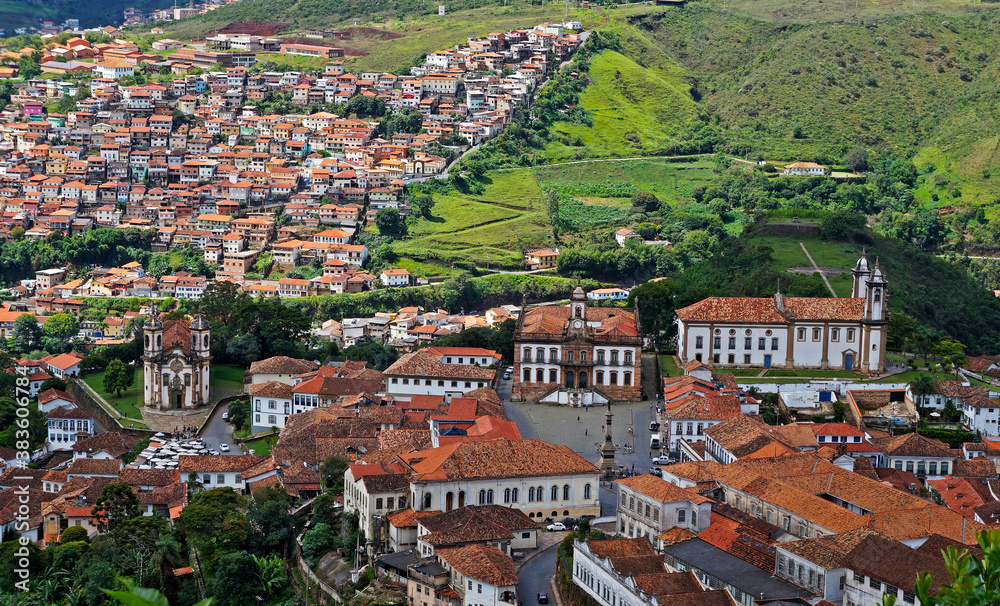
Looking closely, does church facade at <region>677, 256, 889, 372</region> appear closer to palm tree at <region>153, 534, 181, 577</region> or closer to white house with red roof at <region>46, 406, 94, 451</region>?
palm tree at <region>153, 534, 181, 577</region>

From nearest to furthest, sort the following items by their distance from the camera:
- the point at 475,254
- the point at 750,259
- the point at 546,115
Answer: the point at 750,259
the point at 475,254
the point at 546,115

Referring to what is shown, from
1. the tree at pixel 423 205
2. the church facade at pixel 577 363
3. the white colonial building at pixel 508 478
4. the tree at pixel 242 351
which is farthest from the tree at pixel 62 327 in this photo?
the white colonial building at pixel 508 478

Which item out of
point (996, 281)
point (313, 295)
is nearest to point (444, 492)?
point (313, 295)

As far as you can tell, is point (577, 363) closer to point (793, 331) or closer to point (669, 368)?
point (669, 368)

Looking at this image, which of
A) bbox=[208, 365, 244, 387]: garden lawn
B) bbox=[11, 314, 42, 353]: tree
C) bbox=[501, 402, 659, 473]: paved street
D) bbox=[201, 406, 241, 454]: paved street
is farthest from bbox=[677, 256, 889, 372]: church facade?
bbox=[11, 314, 42, 353]: tree

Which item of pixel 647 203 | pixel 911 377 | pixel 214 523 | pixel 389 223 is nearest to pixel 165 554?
pixel 214 523

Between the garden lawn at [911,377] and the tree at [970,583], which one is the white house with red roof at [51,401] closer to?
the garden lawn at [911,377]

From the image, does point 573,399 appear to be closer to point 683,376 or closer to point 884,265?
point 683,376
